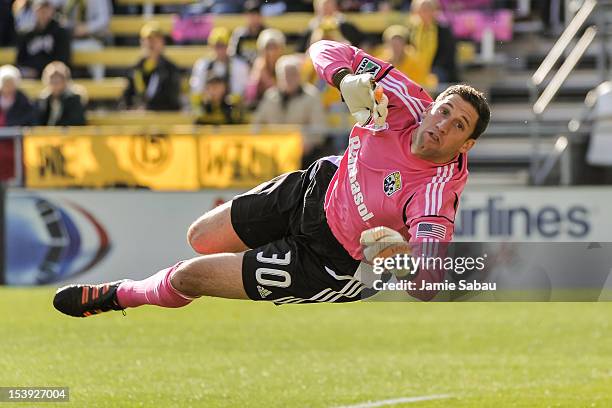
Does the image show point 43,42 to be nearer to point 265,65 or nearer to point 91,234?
point 265,65

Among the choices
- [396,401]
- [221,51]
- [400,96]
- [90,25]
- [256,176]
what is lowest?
[396,401]

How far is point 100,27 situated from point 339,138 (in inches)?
227

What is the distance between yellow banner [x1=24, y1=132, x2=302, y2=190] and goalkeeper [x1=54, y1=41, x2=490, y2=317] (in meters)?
6.28

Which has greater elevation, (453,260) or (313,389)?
(453,260)

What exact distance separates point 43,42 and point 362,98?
Result: 38.0 feet

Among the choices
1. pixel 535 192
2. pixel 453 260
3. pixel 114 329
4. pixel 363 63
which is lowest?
pixel 114 329

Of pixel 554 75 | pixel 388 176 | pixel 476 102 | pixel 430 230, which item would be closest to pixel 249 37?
pixel 554 75

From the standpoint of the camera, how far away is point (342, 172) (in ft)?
23.9

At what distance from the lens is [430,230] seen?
6.51m

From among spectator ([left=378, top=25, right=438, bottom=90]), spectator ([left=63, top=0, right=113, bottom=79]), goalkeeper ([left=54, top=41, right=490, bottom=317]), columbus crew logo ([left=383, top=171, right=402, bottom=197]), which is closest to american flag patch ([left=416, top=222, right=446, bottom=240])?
goalkeeper ([left=54, top=41, right=490, bottom=317])

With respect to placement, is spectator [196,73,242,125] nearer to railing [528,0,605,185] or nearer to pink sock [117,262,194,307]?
railing [528,0,605,185]

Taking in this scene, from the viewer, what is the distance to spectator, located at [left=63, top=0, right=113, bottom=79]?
60.4 feet

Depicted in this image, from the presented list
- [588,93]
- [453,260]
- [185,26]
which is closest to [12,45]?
[185,26]

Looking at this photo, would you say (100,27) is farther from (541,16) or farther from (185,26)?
(541,16)
